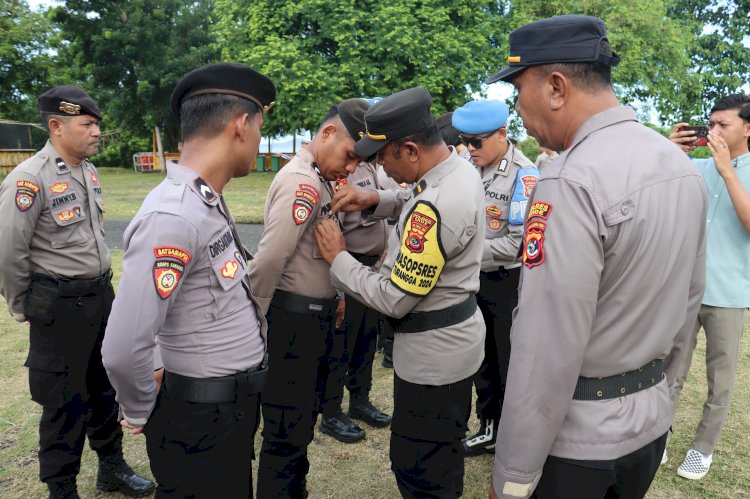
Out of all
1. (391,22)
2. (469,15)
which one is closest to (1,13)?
(391,22)

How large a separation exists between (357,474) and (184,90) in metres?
2.70

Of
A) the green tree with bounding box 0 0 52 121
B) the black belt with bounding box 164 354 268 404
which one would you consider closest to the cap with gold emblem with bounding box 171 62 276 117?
the black belt with bounding box 164 354 268 404

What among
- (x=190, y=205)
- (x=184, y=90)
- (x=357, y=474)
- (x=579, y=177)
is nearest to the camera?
(x=579, y=177)

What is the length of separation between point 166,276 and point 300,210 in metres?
1.05

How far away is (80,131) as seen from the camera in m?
3.31

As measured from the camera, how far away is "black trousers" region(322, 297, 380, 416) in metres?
→ 3.73

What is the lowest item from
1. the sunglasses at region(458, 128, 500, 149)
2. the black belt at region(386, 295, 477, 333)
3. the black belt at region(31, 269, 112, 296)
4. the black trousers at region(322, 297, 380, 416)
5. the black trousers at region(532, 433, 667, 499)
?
the black trousers at region(322, 297, 380, 416)

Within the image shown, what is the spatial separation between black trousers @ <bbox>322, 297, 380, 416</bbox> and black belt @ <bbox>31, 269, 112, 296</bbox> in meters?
1.54

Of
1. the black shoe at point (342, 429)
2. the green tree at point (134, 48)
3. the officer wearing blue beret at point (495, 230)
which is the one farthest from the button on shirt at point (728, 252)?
the green tree at point (134, 48)

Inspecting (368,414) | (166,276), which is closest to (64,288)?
(166,276)

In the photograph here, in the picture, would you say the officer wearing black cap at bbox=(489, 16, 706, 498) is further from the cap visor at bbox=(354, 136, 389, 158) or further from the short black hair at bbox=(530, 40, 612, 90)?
the cap visor at bbox=(354, 136, 389, 158)

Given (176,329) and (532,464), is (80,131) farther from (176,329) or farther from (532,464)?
(532,464)

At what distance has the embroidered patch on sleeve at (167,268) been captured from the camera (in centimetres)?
167

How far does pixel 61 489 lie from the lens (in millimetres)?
2955
